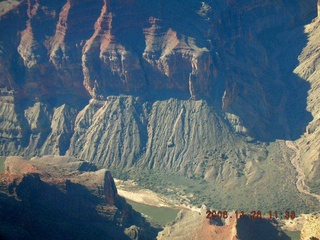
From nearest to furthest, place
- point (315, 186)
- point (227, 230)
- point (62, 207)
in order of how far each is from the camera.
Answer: point (227, 230) → point (62, 207) → point (315, 186)

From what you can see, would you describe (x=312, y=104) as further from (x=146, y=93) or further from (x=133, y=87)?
(x=133, y=87)

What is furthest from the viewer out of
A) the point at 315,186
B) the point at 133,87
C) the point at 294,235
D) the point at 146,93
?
the point at 146,93

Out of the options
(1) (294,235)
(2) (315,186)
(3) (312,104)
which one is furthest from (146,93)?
(1) (294,235)

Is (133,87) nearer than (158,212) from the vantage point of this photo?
No

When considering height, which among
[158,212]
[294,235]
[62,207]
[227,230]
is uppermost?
[294,235]

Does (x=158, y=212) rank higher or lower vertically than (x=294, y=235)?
lower

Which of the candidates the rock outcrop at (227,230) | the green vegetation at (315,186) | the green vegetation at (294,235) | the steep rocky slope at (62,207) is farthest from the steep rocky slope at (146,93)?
the steep rocky slope at (62,207)

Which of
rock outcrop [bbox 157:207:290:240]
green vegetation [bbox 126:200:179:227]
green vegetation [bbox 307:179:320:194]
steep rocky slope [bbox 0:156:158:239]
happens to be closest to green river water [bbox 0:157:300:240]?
green vegetation [bbox 126:200:179:227]

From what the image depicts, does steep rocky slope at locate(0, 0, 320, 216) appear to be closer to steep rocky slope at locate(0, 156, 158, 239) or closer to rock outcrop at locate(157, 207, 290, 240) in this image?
rock outcrop at locate(157, 207, 290, 240)
